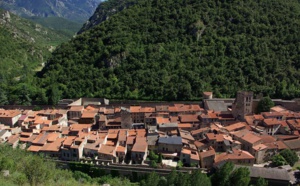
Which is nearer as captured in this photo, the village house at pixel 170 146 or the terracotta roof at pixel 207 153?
the terracotta roof at pixel 207 153

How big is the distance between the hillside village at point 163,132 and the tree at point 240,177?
3.41 m

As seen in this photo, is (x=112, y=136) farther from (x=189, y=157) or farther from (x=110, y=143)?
(x=189, y=157)

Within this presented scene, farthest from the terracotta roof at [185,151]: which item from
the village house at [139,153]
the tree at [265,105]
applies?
the tree at [265,105]

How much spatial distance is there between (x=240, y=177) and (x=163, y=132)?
13.9 meters

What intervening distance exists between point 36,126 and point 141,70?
27.6 metres

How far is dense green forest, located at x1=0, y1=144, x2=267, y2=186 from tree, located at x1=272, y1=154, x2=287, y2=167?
5.89 meters

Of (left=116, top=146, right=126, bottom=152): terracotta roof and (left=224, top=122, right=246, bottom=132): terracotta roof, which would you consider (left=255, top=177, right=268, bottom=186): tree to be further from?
(left=116, top=146, right=126, bottom=152): terracotta roof

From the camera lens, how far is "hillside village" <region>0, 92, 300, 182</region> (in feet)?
114

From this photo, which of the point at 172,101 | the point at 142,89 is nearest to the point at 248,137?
the point at 172,101

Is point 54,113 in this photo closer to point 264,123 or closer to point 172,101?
point 172,101

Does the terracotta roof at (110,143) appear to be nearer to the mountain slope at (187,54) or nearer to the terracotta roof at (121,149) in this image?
the terracotta roof at (121,149)

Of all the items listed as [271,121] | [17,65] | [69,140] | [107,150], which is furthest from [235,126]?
[17,65]

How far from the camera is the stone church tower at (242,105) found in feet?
143

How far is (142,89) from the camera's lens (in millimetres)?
59500
